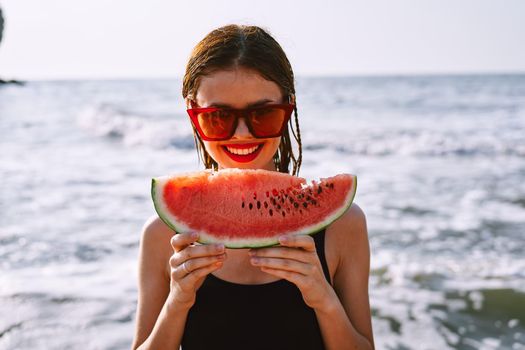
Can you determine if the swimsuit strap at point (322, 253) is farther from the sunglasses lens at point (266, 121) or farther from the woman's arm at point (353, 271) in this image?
the sunglasses lens at point (266, 121)

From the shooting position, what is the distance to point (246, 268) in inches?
88.7

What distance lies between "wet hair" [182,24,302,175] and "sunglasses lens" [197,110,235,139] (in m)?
0.20

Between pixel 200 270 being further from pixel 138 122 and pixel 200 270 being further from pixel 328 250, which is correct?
pixel 138 122

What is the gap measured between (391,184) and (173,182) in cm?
833

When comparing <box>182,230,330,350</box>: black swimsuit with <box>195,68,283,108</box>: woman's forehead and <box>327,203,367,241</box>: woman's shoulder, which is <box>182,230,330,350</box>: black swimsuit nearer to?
<box>327,203,367,241</box>: woman's shoulder

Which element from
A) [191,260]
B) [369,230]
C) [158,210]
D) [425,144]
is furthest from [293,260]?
[425,144]

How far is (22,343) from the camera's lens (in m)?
4.16

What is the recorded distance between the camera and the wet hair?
216 centimetres

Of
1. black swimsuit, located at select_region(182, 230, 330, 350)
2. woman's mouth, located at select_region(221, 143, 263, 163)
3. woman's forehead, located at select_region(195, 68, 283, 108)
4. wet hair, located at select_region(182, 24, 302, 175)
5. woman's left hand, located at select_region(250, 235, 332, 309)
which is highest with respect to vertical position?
wet hair, located at select_region(182, 24, 302, 175)

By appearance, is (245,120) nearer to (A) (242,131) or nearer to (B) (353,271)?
(A) (242,131)

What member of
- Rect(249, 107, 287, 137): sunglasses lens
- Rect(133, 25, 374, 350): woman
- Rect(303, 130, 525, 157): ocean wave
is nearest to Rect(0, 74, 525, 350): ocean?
Rect(303, 130, 525, 157): ocean wave

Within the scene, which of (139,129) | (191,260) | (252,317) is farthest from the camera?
(139,129)

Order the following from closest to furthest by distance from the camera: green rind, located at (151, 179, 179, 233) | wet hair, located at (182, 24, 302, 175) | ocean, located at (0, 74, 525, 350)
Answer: green rind, located at (151, 179, 179, 233) < wet hair, located at (182, 24, 302, 175) < ocean, located at (0, 74, 525, 350)

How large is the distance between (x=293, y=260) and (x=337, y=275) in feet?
2.15
